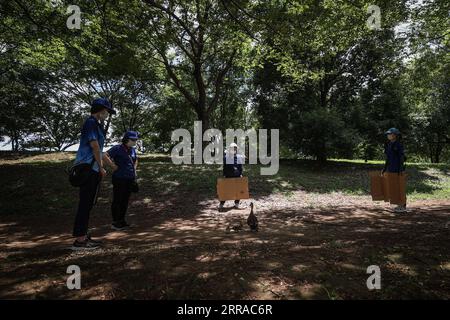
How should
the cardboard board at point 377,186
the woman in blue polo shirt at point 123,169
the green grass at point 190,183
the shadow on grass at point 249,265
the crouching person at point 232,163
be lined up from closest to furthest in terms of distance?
1. the shadow on grass at point 249,265
2. the woman in blue polo shirt at point 123,169
3. the cardboard board at point 377,186
4. the crouching person at point 232,163
5. the green grass at point 190,183

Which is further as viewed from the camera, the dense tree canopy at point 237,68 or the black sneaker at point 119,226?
the dense tree canopy at point 237,68

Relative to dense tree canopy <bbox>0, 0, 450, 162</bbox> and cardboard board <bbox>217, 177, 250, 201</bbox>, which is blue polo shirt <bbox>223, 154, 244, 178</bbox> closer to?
cardboard board <bbox>217, 177, 250, 201</bbox>

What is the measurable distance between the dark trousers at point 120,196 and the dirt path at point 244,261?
0.45m

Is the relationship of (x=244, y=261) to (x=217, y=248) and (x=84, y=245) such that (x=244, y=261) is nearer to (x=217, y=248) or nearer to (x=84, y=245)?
(x=217, y=248)

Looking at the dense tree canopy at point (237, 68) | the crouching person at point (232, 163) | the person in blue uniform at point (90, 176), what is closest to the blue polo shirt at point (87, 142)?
the person in blue uniform at point (90, 176)

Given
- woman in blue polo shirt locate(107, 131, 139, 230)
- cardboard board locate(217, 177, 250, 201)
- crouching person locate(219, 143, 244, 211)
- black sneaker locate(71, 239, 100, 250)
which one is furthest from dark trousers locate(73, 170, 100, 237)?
crouching person locate(219, 143, 244, 211)

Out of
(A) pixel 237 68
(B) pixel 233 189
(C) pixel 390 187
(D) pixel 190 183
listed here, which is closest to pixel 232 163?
(B) pixel 233 189

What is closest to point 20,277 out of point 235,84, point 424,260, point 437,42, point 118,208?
point 118,208

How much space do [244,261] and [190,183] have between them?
995 centimetres

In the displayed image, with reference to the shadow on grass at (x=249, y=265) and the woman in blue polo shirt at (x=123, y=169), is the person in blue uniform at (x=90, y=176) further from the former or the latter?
the woman in blue polo shirt at (x=123, y=169)

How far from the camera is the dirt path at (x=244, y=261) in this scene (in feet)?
11.0

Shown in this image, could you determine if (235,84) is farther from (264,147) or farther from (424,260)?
(424,260)

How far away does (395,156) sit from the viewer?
9023 millimetres
